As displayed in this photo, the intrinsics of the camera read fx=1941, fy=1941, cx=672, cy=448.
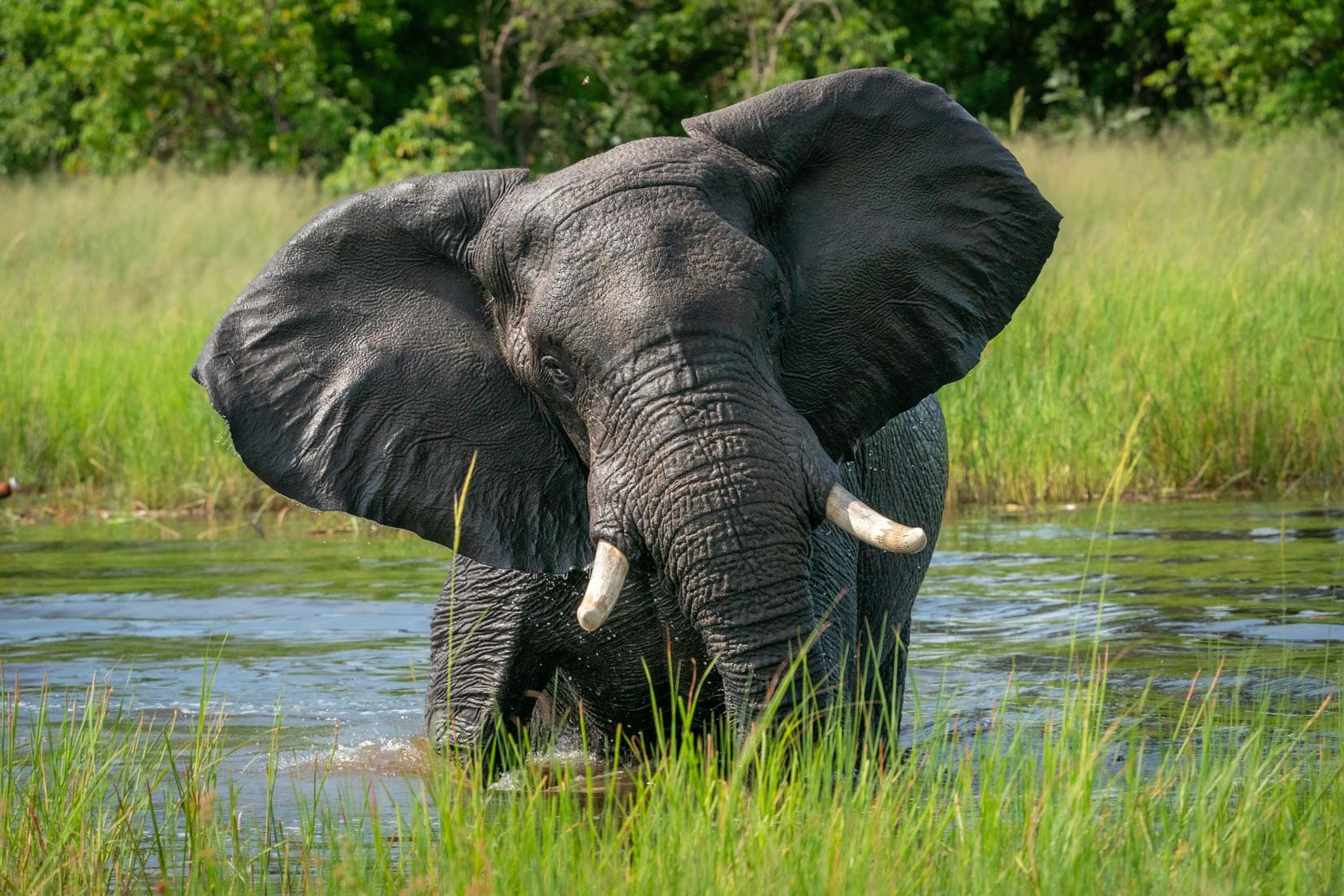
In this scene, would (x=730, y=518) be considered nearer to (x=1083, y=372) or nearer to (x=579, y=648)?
(x=579, y=648)

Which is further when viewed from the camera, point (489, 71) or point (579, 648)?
point (489, 71)

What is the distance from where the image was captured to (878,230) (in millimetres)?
4926

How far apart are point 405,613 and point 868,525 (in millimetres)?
5123

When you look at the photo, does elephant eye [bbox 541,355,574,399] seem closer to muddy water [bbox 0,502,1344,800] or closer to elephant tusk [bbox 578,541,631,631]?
elephant tusk [bbox 578,541,631,631]

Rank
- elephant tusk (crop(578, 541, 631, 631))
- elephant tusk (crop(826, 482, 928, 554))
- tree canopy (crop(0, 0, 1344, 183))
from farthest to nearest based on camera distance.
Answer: tree canopy (crop(0, 0, 1344, 183)) < elephant tusk (crop(578, 541, 631, 631)) < elephant tusk (crop(826, 482, 928, 554))

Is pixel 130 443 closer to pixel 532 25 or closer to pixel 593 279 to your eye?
pixel 593 279

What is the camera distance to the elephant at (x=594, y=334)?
4.39 meters

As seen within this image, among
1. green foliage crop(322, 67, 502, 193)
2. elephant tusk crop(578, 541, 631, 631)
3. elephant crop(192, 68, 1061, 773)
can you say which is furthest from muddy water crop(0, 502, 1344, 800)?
green foliage crop(322, 67, 502, 193)

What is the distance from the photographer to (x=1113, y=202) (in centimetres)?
1719

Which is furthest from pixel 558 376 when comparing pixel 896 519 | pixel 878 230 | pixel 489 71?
pixel 489 71

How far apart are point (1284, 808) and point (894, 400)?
5.32 ft

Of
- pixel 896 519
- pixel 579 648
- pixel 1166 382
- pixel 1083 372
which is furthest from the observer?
pixel 1083 372

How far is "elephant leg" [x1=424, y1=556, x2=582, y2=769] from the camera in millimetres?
5004


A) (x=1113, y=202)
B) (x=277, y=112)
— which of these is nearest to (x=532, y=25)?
(x=277, y=112)
